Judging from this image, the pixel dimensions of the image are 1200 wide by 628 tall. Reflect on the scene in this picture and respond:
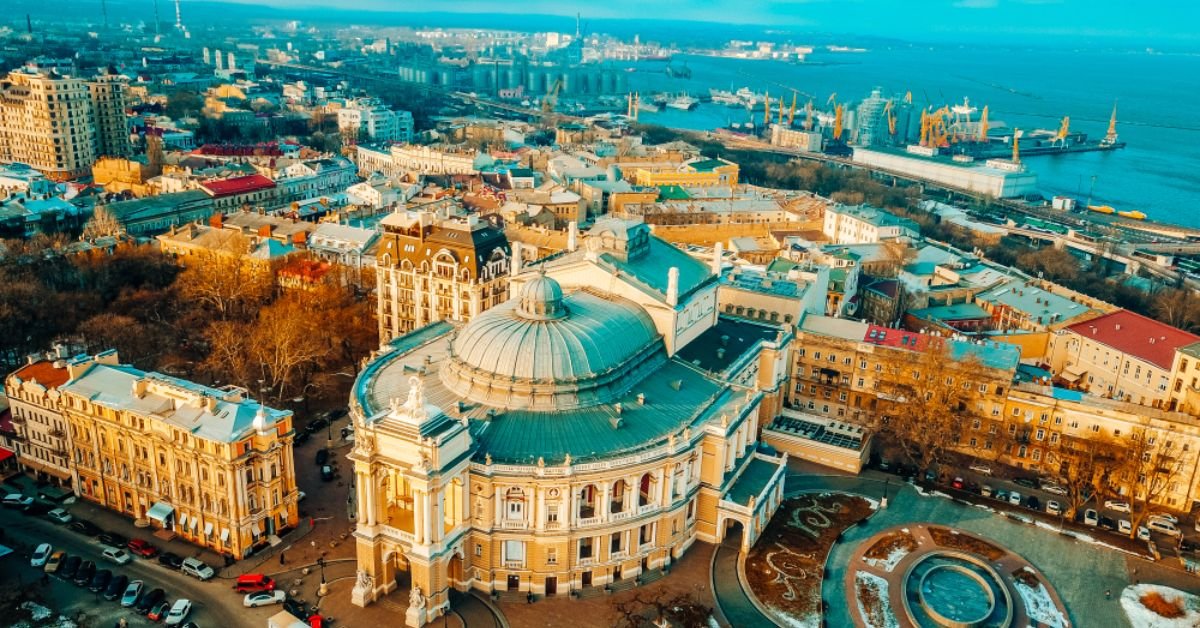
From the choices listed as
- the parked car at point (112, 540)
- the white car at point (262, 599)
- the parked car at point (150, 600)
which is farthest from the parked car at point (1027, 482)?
the parked car at point (112, 540)

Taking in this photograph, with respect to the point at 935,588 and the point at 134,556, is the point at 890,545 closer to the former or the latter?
the point at 935,588

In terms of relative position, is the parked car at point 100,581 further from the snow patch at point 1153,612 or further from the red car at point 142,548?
the snow patch at point 1153,612

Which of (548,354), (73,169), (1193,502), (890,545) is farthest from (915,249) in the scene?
(73,169)

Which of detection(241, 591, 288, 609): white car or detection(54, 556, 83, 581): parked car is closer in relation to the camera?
detection(241, 591, 288, 609): white car

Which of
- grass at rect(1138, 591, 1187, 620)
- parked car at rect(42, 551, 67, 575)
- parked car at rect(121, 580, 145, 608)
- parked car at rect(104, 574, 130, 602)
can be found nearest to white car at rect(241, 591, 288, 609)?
parked car at rect(121, 580, 145, 608)

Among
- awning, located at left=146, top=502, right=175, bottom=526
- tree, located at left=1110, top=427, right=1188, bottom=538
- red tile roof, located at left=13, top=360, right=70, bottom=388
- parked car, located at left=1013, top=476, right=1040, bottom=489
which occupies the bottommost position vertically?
parked car, located at left=1013, top=476, right=1040, bottom=489

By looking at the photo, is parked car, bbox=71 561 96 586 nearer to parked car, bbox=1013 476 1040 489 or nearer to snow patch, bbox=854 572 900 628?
snow patch, bbox=854 572 900 628

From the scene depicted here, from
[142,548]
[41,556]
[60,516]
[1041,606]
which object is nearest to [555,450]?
[142,548]
